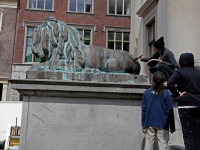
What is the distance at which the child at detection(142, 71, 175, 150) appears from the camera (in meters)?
A: 3.38

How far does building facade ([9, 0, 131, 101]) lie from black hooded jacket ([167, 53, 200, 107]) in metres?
17.1

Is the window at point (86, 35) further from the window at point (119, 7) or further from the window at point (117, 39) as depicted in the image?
the window at point (119, 7)

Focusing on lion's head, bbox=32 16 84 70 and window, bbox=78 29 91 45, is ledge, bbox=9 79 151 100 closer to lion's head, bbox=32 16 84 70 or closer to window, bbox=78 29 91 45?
lion's head, bbox=32 16 84 70

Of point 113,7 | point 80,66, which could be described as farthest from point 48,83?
point 113,7

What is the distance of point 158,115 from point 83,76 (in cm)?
180

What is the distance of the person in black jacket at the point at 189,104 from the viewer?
10.1 ft

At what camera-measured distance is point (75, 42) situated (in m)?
5.04

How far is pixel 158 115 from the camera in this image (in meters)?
3.39

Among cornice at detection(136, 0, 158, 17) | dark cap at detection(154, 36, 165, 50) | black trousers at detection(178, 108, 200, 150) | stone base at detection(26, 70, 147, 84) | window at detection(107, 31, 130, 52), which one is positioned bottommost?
black trousers at detection(178, 108, 200, 150)

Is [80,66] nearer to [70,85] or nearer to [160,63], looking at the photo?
[70,85]

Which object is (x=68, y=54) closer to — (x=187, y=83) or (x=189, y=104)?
(x=187, y=83)

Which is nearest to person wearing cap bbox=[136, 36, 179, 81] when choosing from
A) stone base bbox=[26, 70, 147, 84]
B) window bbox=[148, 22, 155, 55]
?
stone base bbox=[26, 70, 147, 84]

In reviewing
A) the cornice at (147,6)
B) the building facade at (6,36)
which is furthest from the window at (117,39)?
the cornice at (147,6)

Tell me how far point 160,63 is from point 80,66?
5.21 ft
